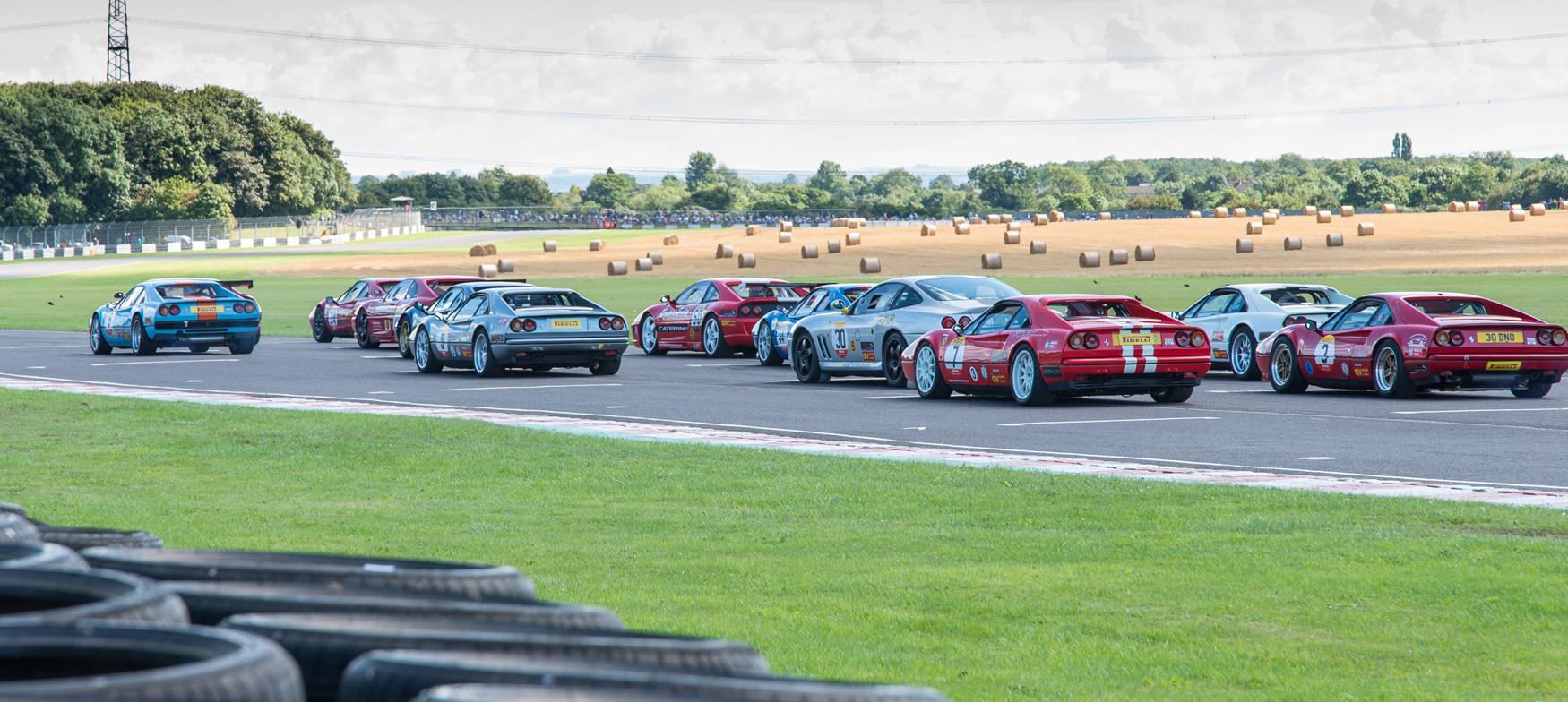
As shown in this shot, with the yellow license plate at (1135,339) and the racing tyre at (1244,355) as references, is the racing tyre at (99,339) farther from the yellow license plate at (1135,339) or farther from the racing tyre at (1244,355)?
the yellow license plate at (1135,339)

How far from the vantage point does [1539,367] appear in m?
18.5

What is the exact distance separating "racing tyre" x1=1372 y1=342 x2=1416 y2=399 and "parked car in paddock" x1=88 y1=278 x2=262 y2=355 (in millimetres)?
17454

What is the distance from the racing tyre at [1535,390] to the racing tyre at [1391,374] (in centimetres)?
104

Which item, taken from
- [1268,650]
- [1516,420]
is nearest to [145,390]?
[1516,420]

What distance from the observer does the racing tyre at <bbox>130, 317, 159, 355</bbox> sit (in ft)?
96.9

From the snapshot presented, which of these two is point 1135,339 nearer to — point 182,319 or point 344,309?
point 182,319

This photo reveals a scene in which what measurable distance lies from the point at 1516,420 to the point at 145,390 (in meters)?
14.5

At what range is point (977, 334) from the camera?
1947cm

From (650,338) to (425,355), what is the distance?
537 centimetres

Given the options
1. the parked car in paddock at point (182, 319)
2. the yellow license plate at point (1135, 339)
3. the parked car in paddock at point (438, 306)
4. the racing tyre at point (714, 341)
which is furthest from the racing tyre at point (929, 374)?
the parked car in paddock at point (182, 319)

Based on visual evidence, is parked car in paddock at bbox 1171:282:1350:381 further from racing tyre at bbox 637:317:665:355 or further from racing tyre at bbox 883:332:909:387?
racing tyre at bbox 637:317:665:355

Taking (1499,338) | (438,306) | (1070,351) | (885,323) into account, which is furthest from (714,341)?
(1499,338)

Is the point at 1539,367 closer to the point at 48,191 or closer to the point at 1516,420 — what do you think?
the point at 1516,420

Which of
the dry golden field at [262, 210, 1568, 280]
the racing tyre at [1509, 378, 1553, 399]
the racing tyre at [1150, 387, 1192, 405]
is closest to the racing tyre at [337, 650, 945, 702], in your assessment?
the racing tyre at [1150, 387, 1192, 405]
